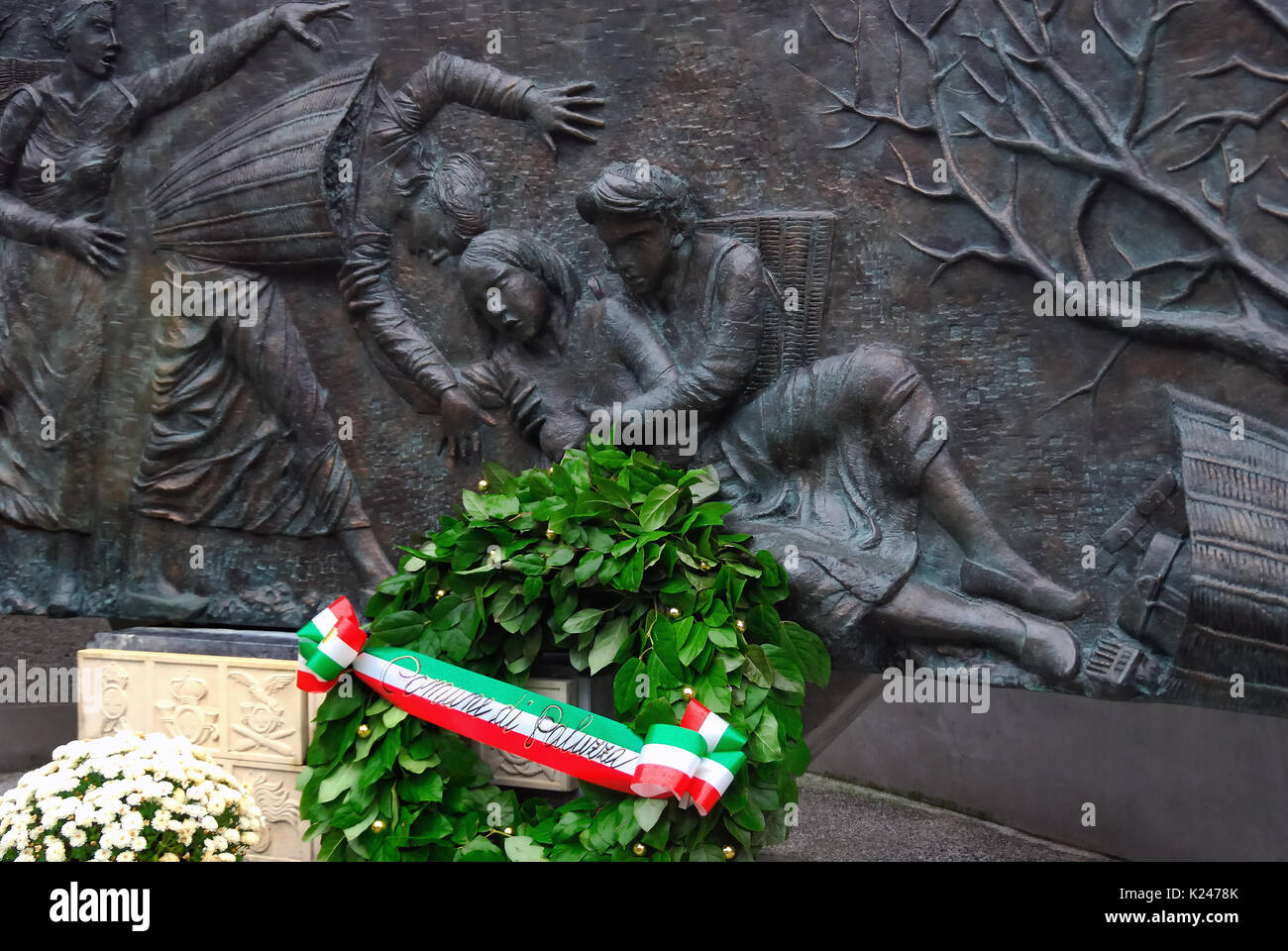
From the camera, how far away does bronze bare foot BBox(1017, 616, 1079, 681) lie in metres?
3.85

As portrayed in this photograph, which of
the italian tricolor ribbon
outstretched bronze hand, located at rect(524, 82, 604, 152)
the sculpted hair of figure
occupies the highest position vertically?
outstretched bronze hand, located at rect(524, 82, 604, 152)

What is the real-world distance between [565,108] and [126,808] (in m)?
2.61

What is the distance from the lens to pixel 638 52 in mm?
4234

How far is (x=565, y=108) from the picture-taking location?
4.29 meters

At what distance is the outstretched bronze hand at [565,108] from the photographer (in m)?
4.27

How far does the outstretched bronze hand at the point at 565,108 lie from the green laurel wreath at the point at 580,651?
1160mm

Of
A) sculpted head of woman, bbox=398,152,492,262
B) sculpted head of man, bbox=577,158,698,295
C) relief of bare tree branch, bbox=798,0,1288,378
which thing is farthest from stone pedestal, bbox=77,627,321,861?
relief of bare tree branch, bbox=798,0,1288,378

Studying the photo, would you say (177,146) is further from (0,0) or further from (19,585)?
(19,585)

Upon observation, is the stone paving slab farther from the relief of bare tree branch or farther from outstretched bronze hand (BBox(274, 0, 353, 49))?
outstretched bronze hand (BBox(274, 0, 353, 49))

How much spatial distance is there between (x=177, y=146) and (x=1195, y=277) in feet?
11.9

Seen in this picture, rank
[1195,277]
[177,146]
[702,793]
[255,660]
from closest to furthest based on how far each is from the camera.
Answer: [702,793], [1195,277], [255,660], [177,146]

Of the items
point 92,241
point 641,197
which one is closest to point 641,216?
point 641,197

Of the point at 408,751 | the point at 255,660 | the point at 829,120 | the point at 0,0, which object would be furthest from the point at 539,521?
the point at 0,0

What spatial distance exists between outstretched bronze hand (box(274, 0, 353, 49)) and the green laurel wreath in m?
1.84
